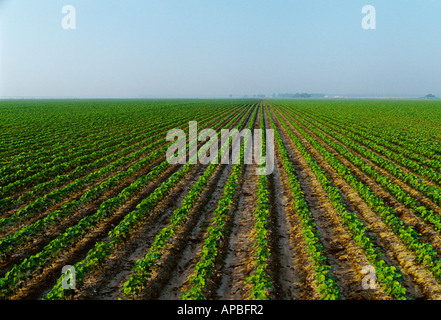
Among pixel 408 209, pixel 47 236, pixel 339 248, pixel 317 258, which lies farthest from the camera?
pixel 408 209

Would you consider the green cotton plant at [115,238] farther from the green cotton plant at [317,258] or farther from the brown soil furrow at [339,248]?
the brown soil furrow at [339,248]

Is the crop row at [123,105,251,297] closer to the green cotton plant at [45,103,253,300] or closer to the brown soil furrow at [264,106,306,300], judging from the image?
the green cotton plant at [45,103,253,300]

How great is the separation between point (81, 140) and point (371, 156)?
21.5 metres

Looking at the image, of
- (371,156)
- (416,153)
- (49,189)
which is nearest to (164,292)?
(49,189)

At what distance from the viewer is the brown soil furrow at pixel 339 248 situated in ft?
18.2

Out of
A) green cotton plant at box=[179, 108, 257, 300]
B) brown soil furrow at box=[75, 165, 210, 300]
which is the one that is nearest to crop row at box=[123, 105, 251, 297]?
brown soil furrow at box=[75, 165, 210, 300]

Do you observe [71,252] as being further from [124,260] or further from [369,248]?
[369,248]

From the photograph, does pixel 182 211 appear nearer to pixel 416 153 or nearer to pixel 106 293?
pixel 106 293

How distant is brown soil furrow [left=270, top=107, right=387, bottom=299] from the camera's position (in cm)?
555

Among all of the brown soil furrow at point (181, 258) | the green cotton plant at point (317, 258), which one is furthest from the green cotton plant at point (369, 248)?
the brown soil furrow at point (181, 258)

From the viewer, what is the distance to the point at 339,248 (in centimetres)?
709

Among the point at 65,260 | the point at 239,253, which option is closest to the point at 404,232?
the point at 239,253

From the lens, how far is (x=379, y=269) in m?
5.68

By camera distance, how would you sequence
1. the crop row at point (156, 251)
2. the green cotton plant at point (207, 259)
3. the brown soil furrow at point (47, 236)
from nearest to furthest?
the green cotton plant at point (207, 259) < the crop row at point (156, 251) < the brown soil furrow at point (47, 236)
